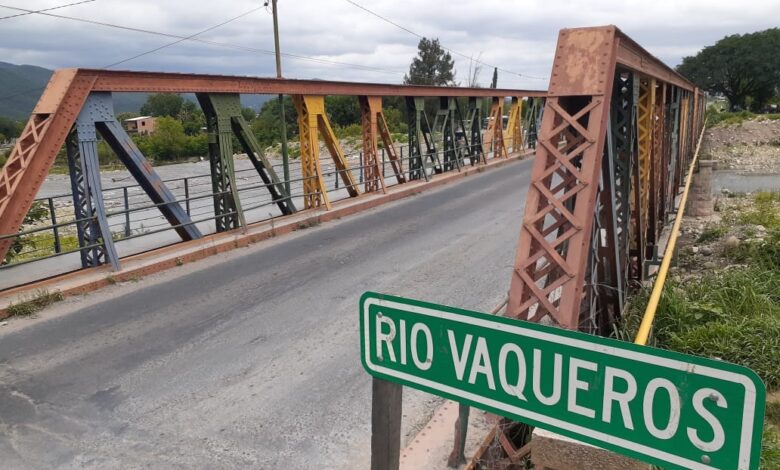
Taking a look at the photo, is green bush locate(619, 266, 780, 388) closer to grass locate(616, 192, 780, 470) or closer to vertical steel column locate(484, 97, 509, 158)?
grass locate(616, 192, 780, 470)

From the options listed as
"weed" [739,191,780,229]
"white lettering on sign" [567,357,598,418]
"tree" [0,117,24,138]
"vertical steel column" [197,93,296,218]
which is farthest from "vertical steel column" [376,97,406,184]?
"tree" [0,117,24,138]

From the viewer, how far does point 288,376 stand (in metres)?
5.92

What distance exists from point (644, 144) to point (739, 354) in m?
2.74

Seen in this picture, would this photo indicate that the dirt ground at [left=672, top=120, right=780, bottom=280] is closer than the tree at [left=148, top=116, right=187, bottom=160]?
Yes

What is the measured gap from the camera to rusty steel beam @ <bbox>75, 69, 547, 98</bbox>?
9.34 m

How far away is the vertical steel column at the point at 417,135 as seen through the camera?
19.0 metres

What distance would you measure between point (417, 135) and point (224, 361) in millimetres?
14539

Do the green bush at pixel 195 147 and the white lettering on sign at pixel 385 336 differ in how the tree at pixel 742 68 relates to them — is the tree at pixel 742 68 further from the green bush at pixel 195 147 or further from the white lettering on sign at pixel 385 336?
the white lettering on sign at pixel 385 336

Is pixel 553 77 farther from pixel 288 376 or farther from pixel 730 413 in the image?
pixel 288 376

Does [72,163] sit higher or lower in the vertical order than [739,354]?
higher

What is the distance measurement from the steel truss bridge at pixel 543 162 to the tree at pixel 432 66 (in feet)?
226

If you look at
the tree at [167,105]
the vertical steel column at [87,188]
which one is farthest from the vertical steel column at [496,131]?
the tree at [167,105]

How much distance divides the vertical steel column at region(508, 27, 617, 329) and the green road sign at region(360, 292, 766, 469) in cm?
207

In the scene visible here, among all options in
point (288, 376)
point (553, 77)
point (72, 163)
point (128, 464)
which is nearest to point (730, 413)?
point (553, 77)
